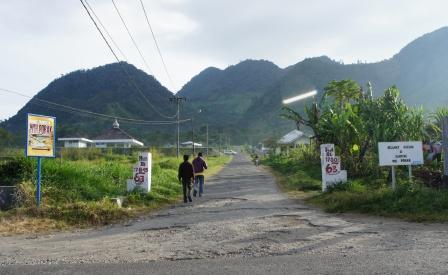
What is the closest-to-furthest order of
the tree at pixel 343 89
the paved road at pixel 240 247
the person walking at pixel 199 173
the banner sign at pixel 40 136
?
the paved road at pixel 240 247, the banner sign at pixel 40 136, the person walking at pixel 199 173, the tree at pixel 343 89

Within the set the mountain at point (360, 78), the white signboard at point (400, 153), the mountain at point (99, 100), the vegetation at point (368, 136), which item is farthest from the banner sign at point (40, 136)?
the mountain at point (360, 78)

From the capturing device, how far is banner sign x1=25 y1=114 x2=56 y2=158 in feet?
40.8

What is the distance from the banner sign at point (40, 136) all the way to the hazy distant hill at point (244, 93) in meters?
63.2

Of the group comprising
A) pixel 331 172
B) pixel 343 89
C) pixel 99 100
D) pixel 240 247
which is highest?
pixel 99 100

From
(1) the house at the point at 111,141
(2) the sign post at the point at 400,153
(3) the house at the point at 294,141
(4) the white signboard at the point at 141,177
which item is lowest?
(4) the white signboard at the point at 141,177

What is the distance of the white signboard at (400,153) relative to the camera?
45.1 ft

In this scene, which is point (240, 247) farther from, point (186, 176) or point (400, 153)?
point (186, 176)

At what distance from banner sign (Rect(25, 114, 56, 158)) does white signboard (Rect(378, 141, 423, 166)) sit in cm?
915

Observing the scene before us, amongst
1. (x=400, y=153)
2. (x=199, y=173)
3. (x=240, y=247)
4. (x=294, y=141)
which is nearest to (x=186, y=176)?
(x=199, y=173)

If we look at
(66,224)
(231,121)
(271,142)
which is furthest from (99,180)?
(231,121)

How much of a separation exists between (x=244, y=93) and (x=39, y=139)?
7422 inches

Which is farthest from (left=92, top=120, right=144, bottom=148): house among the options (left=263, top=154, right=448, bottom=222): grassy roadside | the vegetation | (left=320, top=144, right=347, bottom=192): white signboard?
(left=263, top=154, right=448, bottom=222): grassy roadside

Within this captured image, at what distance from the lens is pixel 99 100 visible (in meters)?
106

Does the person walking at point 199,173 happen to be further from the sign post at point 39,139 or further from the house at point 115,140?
the house at point 115,140
